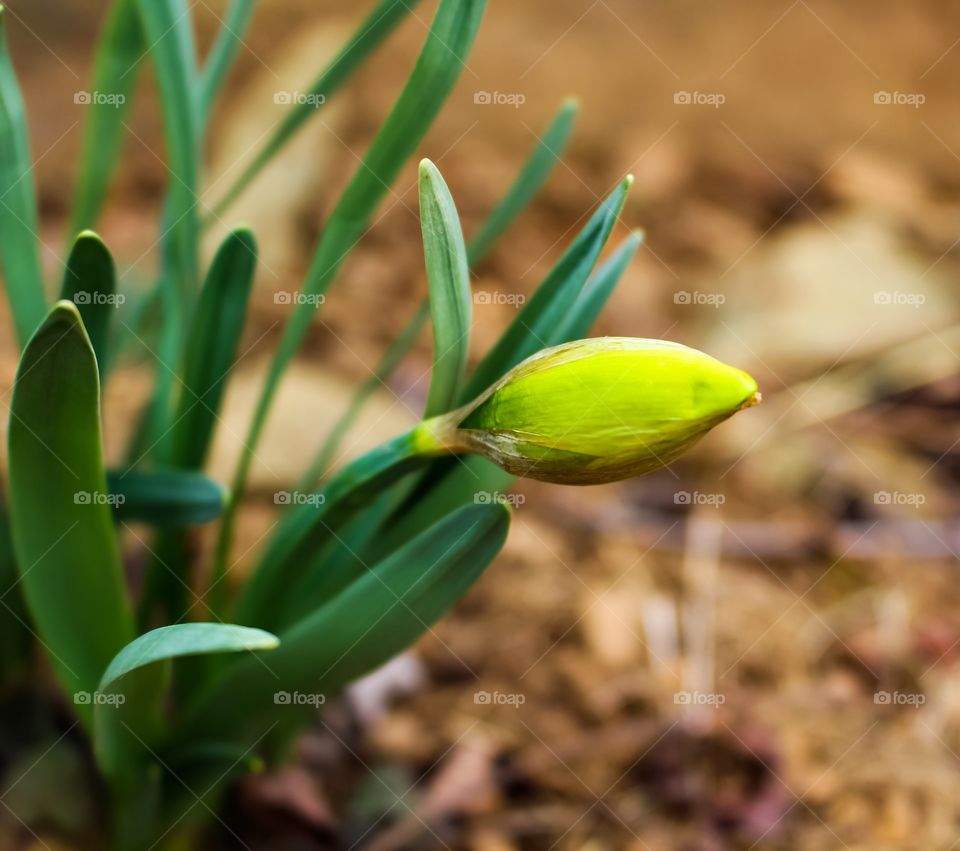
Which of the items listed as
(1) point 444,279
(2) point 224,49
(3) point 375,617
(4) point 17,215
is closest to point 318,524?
(3) point 375,617

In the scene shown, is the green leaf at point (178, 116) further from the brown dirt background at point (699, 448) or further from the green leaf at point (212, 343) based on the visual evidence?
the brown dirt background at point (699, 448)

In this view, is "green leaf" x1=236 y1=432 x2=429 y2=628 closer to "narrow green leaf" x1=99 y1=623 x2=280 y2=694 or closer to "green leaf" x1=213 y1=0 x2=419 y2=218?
"narrow green leaf" x1=99 y1=623 x2=280 y2=694

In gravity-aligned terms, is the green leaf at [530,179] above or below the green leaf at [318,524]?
above

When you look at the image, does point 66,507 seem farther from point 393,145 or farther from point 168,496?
point 393,145

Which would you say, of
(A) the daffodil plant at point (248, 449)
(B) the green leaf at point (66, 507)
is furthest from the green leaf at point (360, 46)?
(B) the green leaf at point (66, 507)

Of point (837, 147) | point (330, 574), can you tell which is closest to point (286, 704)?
point (330, 574)

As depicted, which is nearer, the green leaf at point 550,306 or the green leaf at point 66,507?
the green leaf at point 66,507

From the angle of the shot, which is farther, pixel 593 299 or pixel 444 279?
pixel 593 299
